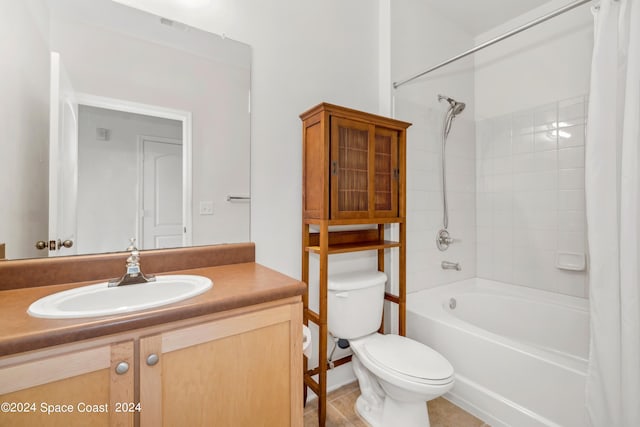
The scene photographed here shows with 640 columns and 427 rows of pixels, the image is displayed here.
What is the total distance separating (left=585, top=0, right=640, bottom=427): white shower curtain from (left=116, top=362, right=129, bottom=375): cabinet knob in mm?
1625

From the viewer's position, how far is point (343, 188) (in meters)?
1.50

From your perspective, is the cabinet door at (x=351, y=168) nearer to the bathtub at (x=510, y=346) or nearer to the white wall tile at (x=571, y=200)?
the bathtub at (x=510, y=346)

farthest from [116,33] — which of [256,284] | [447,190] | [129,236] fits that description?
[447,190]

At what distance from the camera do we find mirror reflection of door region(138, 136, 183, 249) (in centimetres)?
123

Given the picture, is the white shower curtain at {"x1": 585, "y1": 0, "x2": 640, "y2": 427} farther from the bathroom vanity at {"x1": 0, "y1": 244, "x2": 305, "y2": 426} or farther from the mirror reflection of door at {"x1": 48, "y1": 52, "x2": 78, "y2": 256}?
the mirror reflection of door at {"x1": 48, "y1": 52, "x2": 78, "y2": 256}

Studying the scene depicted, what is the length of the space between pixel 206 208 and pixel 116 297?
0.52 m

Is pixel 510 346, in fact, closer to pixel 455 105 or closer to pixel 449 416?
pixel 449 416

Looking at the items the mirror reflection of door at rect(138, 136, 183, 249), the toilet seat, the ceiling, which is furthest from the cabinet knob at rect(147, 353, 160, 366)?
the ceiling

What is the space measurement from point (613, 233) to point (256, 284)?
1.38m

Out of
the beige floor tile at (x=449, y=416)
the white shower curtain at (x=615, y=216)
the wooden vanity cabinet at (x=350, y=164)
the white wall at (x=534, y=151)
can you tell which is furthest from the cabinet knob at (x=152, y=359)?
the white wall at (x=534, y=151)

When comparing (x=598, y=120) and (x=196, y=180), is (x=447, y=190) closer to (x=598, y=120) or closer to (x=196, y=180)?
(x=598, y=120)

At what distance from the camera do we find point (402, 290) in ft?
5.74

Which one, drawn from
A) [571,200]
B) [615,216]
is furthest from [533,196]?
[615,216]

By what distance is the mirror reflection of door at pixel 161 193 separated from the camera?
1.23 m
